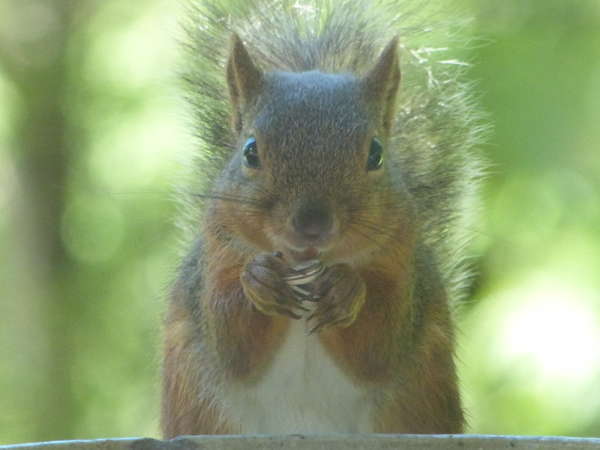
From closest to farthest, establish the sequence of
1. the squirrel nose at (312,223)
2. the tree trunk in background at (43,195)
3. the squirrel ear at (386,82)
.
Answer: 1. the squirrel nose at (312,223)
2. the squirrel ear at (386,82)
3. the tree trunk in background at (43,195)

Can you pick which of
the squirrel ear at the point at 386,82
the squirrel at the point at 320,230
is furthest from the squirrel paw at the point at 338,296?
the squirrel ear at the point at 386,82

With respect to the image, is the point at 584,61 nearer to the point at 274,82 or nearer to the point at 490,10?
the point at 490,10

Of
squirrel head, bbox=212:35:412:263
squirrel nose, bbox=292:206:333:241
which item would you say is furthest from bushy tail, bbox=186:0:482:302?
squirrel nose, bbox=292:206:333:241

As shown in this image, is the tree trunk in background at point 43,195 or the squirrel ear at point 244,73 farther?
the tree trunk in background at point 43,195

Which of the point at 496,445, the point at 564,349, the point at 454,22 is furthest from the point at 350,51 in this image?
the point at 496,445

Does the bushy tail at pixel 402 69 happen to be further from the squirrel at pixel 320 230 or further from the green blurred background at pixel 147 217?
the green blurred background at pixel 147 217

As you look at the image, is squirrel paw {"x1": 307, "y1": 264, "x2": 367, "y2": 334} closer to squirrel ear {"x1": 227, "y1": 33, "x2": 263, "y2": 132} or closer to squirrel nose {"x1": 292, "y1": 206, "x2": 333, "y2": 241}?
squirrel nose {"x1": 292, "y1": 206, "x2": 333, "y2": 241}
